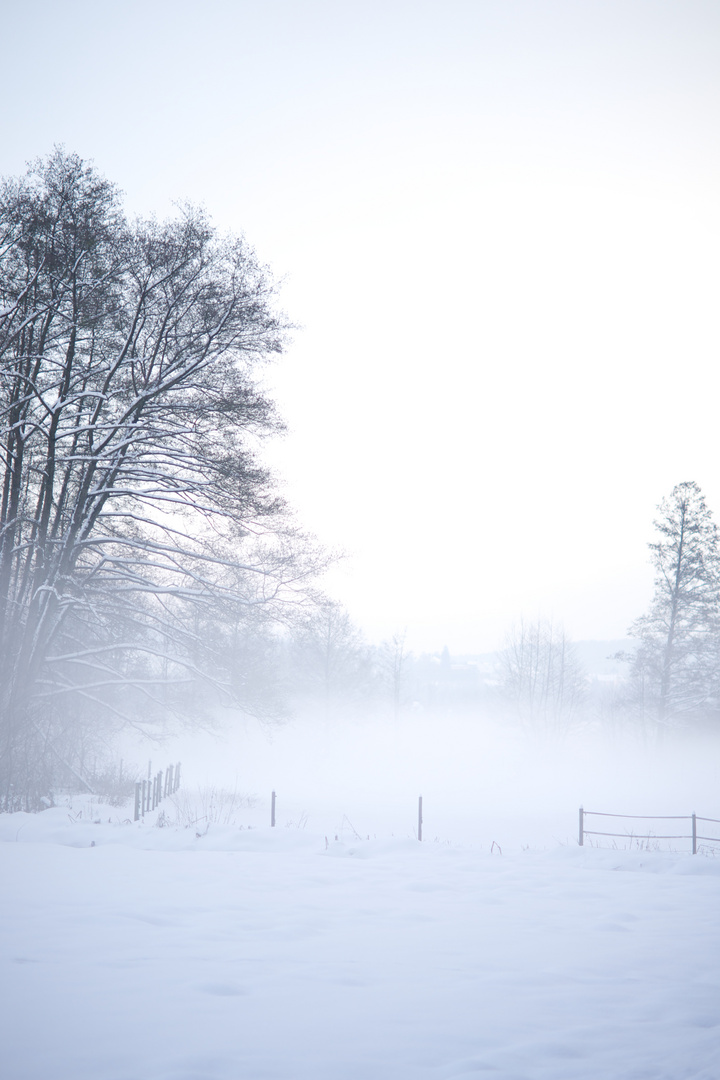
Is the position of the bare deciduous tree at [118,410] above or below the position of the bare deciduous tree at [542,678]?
above

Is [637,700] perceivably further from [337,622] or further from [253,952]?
[253,952]

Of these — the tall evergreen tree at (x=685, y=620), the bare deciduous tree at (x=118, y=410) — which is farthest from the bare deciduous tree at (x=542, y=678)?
the bare deciduous tree at (x=118, y=410)

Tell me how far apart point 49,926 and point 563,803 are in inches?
797

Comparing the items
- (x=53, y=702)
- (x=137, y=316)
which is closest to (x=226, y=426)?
(x=137, y=316)

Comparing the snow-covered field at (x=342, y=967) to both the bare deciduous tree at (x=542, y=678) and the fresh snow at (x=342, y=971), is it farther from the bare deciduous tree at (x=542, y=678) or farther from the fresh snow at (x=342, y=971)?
the bare deciduous tree at (x=542, y=678)

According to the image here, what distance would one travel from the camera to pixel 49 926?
15.7 feet

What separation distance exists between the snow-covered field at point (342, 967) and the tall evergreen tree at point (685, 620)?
20.2 meters

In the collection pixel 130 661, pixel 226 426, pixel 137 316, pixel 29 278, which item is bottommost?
pixel 130 661

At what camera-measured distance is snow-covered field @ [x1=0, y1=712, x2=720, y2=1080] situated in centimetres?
318

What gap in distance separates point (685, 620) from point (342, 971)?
25.7m

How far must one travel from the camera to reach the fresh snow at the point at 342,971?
3172 mm

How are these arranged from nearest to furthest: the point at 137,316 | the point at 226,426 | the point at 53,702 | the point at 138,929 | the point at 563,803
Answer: the point at 138,929
the point at 137,316
the point at 226,426
the point at 53,702
the point at 563,803

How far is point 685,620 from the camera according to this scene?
25.8 m

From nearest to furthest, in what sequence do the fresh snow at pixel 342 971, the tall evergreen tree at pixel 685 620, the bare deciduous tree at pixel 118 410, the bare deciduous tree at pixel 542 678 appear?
1. the fresh snow at pixel 342 971
2. the bare deciduous tree at pixel 118 410
3. the tall evergreen tree at pixel 685 620
4. the bare deciduous tree at pixel 542 678
